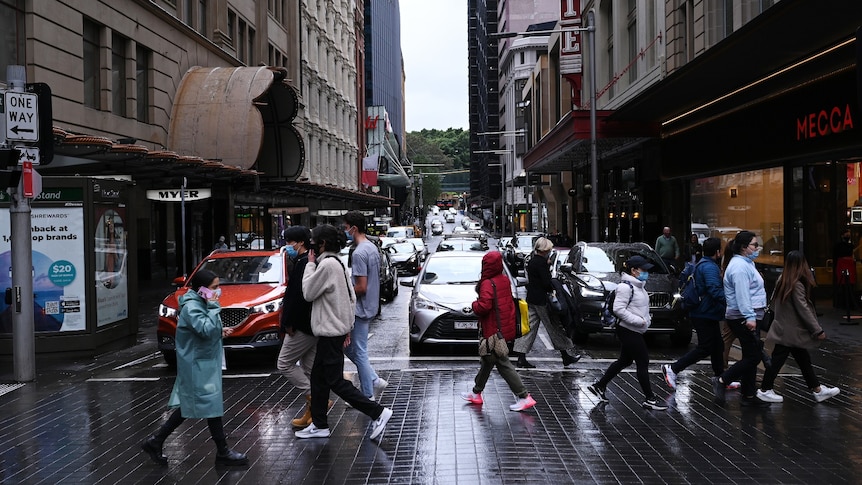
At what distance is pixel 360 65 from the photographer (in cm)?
7719

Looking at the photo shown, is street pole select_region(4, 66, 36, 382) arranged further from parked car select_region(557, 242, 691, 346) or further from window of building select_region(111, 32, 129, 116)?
window of building select_region(111, 32, 129, 116)

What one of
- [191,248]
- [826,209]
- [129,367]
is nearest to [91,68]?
[191,248]

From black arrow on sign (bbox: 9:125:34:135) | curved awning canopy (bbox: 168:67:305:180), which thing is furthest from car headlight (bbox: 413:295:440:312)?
curved awning canopy (bbox: 168:67:305:180)

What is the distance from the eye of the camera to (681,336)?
13.3 m

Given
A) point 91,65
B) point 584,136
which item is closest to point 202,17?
point 91,65

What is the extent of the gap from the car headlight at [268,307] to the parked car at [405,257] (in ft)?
60.1

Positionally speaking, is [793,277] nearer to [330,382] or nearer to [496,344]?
[496,344]

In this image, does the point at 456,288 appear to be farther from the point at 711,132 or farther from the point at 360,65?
the point at 360,65

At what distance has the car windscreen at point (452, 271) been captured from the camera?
13289 mm

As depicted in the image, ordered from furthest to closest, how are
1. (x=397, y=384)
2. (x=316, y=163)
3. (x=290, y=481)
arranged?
(x=316, y=163) → (x=397, y=384) → (x=290, y=481)

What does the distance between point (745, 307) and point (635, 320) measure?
3.94ft

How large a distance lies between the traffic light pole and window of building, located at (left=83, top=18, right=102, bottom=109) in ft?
40.0

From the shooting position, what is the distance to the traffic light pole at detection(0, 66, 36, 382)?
35.2 feet

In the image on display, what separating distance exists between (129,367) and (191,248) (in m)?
19.4
